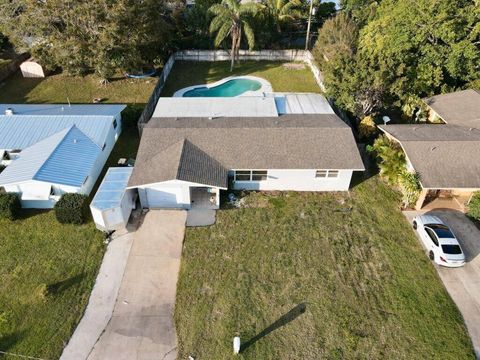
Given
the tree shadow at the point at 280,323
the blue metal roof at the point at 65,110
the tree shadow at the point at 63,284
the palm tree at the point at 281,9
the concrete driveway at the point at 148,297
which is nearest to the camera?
the concrete driveway at the point at 148,297

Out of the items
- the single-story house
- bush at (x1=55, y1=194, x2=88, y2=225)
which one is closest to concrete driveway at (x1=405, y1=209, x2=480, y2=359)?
the single-story house

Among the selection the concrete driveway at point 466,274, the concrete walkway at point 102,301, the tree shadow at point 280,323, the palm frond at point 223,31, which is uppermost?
the palm frond at point 223,31

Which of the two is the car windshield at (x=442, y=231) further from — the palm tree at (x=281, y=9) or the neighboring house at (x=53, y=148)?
the palm tree at (x=281, y=9)

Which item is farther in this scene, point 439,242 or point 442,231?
point 442,231

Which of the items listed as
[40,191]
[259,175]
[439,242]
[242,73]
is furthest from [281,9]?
[40,191]

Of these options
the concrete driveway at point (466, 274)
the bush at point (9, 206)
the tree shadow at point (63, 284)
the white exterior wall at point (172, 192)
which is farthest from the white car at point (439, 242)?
the bush at point (9, 206)

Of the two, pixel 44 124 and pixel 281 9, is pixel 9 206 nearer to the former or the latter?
pixel 44 124

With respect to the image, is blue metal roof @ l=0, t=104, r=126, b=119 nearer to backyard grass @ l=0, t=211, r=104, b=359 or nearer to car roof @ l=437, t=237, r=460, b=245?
backyard grass @ l=0, t=211, r=104, b=359
